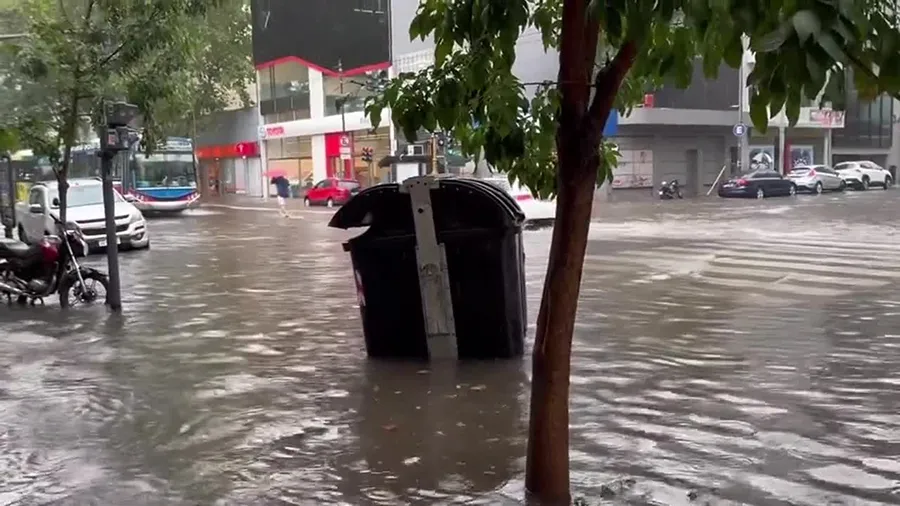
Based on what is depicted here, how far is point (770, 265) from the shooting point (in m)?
15.4

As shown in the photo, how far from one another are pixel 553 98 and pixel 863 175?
4701 cm

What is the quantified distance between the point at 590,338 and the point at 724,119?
3813 cm

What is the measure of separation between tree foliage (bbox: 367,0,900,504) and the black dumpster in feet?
8.61

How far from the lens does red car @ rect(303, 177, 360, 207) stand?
4084 centimetres

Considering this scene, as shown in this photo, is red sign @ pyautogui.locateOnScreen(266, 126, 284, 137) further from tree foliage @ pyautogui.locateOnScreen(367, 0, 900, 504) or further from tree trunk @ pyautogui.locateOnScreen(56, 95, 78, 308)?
tree foliage @ pyautogui.locateOnScreen(367, 0, 900, 504)

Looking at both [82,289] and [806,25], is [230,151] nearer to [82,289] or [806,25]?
[82,289]

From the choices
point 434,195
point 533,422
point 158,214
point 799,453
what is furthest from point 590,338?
point 158,214

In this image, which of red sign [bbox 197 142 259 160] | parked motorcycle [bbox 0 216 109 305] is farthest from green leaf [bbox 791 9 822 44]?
red sign [bbox 197 142 259 160]

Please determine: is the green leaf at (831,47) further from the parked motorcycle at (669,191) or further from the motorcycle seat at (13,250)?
the parked motorcycle at (669,191)

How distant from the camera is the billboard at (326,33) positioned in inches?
1914

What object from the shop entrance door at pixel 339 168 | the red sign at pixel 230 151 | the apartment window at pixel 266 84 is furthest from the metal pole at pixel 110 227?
the red sign at pixel 230 151

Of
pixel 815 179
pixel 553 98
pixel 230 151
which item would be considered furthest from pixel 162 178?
pixel 553 98

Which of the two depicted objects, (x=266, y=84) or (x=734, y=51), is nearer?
(x=734, y=51)

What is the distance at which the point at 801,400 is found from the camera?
6969mm
